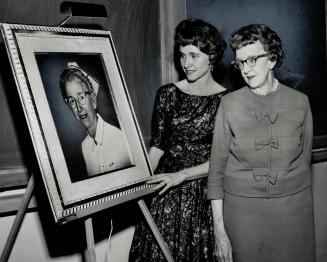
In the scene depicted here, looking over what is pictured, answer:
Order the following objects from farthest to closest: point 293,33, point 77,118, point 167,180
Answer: point 293,33
point 167,180
point 77,118

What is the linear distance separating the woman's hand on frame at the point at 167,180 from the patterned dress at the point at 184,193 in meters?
0.07

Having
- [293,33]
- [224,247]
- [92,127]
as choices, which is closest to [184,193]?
[224,247]

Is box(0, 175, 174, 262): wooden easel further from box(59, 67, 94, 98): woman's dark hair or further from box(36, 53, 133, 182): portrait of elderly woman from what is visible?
box(59, 67, 94, 98): woman's dark hair

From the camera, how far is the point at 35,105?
136 centimetres

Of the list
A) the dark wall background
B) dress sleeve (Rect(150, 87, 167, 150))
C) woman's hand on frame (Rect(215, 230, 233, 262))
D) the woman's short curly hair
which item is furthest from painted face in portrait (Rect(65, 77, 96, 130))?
the dark wall background

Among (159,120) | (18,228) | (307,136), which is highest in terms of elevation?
(159,120)

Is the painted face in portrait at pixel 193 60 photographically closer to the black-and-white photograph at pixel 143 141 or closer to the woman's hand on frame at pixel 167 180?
the black-and-white photograph at pixel 143 141

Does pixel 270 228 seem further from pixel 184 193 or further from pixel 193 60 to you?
pixel 193 60

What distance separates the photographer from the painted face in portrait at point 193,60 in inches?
74.6

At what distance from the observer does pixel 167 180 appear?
1.82 meters

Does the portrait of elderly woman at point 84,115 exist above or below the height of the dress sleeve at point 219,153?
above

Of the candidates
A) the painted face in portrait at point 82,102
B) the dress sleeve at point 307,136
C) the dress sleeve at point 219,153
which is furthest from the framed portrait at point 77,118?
the dress sleeve at point 307,136

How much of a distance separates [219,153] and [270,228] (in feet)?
1.21

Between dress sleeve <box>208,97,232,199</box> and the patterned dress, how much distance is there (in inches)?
10.3
